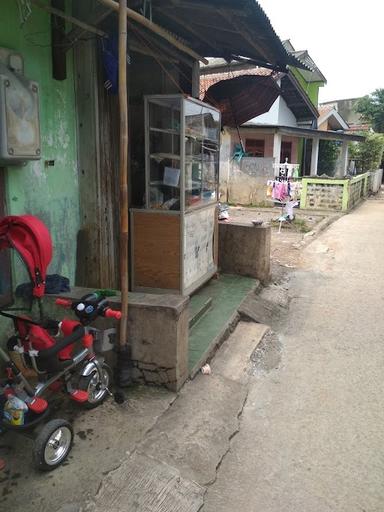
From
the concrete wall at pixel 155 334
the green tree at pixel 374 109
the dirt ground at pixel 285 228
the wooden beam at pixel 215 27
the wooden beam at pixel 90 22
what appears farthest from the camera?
the green tree at pixel 374 109

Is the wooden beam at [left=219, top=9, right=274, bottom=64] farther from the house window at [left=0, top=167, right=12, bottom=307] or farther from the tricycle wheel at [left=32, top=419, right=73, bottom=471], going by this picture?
the tricycle wheel at [left=32, top=419, right=73, bottom=471]

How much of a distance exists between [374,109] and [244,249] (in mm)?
32901

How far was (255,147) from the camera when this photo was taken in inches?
829

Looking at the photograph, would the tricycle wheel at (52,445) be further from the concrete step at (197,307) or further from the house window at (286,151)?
the house window at (286,151)

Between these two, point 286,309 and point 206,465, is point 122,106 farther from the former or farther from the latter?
point 286,309

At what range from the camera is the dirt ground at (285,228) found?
9.86 m

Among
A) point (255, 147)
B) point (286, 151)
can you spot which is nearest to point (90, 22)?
point (255, 147)

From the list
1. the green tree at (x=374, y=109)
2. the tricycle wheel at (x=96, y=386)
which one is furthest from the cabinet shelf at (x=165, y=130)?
the green tree at (x=374, y=109)

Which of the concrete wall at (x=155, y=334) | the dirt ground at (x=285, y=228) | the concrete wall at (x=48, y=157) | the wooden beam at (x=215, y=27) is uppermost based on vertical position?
the wooden beam at (x=215, y=27)

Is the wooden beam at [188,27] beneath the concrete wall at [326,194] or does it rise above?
above

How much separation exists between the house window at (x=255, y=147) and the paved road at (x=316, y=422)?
14757 mm

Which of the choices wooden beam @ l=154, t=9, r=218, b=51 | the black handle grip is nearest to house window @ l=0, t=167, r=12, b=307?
the black handle grip

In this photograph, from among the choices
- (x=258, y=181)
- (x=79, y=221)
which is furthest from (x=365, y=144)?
(x=79, y=221)

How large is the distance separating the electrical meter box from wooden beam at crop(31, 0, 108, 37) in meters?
0.39
